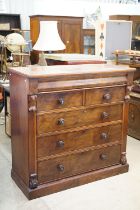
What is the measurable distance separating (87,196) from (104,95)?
88 centimetres

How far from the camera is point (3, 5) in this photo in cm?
717

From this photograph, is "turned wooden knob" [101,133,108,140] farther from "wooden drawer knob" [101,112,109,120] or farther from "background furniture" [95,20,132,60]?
"background furniture" [95,20,132,60]

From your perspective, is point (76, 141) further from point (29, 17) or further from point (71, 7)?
point (71, 7)

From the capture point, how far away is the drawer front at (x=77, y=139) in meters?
2.46

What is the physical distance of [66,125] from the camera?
253cm

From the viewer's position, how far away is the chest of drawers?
2373 mm

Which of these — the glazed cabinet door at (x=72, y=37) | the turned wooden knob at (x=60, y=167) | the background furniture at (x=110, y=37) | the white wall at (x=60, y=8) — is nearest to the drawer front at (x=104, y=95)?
the turned wooden knob at (x=60, y=167)

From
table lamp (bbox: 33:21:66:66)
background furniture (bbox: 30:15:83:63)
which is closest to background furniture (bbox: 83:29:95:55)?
background furniture (bbox: 30:15:83:63)

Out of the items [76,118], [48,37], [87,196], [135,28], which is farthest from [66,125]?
[135,28]

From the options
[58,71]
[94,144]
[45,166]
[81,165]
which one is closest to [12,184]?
[45,166]

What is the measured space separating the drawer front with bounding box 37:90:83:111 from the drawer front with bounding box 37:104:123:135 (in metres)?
0.06

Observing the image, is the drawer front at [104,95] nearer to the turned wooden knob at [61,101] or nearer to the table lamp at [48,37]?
the turned wooden knob at [61,101]

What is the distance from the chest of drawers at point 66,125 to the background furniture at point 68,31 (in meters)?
4.53

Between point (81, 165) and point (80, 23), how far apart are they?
533 centimetres
